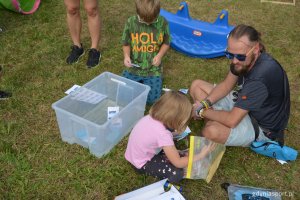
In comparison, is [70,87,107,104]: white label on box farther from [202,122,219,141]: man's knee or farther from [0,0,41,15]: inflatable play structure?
[0,0,41,15]: inflatable play structure

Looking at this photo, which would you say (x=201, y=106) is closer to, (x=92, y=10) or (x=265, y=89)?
(x=265, y=89)

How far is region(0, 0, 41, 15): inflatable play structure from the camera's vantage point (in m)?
4.85

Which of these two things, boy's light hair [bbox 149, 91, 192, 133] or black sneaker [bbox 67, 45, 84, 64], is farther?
black sneaker [bbox 67, 45, 84, 64]

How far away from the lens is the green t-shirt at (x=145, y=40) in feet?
10.9

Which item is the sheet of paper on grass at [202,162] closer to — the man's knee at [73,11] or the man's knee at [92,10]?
the man's knee at [92,10]

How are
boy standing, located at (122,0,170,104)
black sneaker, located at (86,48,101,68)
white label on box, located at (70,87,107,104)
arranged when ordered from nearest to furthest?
white label on box, located at (70,87,107,104) < boy standing, located at (122,0,170,104) < black sneaker, located at (86,48,101,68)

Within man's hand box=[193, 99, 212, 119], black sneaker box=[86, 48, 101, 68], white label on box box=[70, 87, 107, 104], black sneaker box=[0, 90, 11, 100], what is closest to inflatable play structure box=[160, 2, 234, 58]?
black sneaker box=[86, 48, 101, 68]

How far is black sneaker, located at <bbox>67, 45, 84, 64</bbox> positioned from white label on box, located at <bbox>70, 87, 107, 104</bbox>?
1.13 meters

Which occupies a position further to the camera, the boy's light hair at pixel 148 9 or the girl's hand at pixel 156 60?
the girl's hand at pixel 156 60

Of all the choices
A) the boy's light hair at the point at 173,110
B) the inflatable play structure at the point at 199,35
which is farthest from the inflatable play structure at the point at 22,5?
the boy's light hair at the point at 173,110

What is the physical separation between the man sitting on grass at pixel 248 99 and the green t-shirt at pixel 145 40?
0.77 m

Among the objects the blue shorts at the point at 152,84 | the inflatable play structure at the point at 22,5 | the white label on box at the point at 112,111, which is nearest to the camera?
the white label on box at the point at 112,111

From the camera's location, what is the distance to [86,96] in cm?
298

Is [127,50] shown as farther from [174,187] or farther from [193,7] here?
[193,7]
